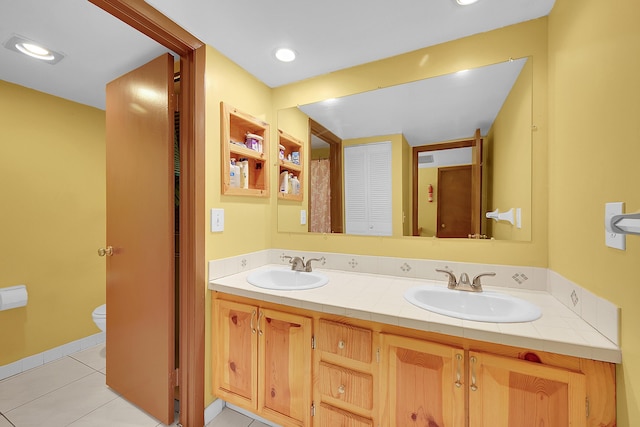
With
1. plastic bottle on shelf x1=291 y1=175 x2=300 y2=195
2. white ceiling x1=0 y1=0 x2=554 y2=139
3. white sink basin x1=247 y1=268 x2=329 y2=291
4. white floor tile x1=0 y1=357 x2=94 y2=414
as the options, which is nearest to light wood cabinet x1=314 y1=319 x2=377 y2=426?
white sink basin x1=247 y1=268 x2=329 y2=291

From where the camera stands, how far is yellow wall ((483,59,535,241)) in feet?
4.35

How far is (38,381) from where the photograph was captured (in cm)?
188

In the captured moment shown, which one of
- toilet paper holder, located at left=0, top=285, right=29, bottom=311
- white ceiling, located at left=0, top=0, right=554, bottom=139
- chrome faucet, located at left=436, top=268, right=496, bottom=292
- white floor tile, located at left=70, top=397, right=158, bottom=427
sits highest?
white ceiling, located at left=0, top=0, right=554, bottom=139

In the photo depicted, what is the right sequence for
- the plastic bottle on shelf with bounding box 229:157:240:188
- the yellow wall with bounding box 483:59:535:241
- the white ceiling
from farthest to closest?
the plastic bottle on shelf with bounding box 229:157:240:188 < the yellow wall with bounding box 483:59:535:241 < the white ceiling

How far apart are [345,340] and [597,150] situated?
1.17 meters

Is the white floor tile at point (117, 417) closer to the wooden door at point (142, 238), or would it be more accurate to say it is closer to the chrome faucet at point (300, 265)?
the wooden door at point (142, 238)

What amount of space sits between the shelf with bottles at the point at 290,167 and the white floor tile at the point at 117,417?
1.61 m

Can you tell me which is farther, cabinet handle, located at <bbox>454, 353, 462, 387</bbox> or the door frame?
the door frame

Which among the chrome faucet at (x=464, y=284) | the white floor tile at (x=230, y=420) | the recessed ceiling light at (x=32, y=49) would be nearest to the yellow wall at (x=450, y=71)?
the chrome faucet at (x=464, y=284)

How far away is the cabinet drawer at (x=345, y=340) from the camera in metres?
1.11

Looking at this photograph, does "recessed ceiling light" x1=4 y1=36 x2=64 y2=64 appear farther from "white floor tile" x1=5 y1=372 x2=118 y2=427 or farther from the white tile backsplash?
"white floor tile" x1=5 y1=372 x2=118 y2=427

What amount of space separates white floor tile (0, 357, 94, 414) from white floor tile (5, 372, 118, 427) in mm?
74

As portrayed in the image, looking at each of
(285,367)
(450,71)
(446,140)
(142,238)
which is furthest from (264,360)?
(450,71)

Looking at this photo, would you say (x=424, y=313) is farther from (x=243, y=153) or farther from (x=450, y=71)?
(x=243, y=153)
